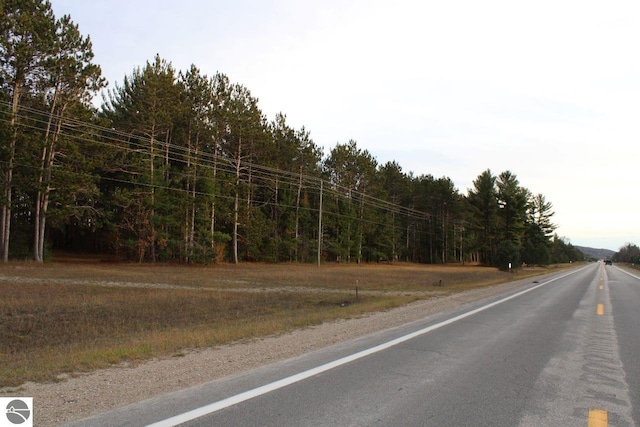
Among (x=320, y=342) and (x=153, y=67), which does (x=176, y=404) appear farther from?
(x=153, y=67)

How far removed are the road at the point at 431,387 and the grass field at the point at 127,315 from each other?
2.52 meters

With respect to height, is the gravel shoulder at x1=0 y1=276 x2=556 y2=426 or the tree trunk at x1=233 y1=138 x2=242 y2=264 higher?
the tree trunk at x1=233 y1=138 x2=242 y2=264

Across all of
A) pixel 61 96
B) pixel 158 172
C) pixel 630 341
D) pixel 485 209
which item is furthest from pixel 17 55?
pixel 485 209

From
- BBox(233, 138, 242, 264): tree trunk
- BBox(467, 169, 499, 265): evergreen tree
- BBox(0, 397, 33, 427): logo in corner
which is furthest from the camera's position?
BBox(467, 169, 499, 265): evergreen tree

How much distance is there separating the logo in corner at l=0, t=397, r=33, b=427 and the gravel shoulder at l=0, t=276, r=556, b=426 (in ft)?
0.25

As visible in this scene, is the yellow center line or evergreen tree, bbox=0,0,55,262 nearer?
the yellow center line

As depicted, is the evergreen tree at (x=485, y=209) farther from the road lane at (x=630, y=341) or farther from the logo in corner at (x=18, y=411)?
the logo in corner at (x=18, y=411)

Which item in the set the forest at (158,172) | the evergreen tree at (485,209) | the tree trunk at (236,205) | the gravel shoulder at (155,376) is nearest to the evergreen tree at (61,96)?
the forest at (158,172)

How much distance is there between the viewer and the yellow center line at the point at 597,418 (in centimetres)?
468

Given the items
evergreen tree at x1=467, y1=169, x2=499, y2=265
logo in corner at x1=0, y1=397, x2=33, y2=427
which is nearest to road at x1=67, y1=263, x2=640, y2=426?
logo in corner at x1=0, y1=397, x2=33, y2=427

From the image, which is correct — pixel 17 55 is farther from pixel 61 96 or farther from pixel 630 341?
pixel 630 341

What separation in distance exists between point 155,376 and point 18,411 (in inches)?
68.7

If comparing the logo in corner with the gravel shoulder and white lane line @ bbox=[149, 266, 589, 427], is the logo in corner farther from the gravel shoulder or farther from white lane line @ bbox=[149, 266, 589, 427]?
white lane line @ bbox=[149, 266, 589, 427]

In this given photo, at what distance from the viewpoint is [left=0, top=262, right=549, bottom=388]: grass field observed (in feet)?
26.5
